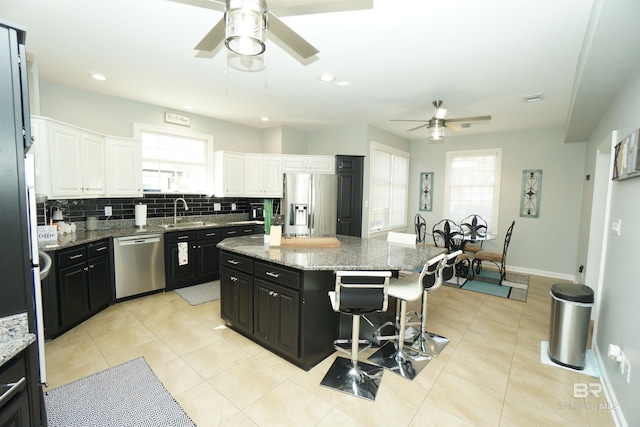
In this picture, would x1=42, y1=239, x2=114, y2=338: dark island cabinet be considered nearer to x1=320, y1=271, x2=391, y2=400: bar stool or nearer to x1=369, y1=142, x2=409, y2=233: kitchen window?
x1=320, y1=271, x2=391, y2=400: bar stool

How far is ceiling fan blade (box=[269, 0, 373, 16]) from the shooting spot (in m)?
1.45

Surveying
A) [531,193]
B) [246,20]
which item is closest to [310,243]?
[246,20]

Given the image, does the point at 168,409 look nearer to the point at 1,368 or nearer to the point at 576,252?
the point at 1,368

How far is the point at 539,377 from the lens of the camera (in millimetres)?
2436

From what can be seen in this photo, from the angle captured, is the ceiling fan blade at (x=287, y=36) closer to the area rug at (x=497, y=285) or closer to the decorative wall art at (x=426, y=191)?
the area rug at (x=497, y=285)

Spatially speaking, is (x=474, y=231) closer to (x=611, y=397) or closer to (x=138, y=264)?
(x=611, y=397)

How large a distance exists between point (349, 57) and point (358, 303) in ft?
7.32

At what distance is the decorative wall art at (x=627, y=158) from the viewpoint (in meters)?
1.94

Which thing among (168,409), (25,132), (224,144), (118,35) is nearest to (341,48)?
(118,35)

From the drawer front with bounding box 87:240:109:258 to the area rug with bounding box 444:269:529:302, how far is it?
497cm

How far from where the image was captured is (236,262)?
2.91 metres

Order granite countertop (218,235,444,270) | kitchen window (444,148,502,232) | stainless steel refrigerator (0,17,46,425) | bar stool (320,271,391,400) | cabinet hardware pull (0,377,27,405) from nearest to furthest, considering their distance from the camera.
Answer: cabinet hardware pull (0,377,27,405), stainless steel refrigerator (0,17,46,425), bar stool (320,271,391,400), granite countertop (218,235,444,270), kitchen window (444,148,502,232)

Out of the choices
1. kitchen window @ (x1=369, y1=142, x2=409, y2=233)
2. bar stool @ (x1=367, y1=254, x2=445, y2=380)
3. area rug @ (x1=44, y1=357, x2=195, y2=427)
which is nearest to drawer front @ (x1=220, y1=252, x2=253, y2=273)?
area rug @ (x1=44, y1=357, x2=195, y2=427)

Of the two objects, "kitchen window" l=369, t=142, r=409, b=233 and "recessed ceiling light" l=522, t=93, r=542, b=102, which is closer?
"recessed ceiling light" l=522, t=93, r=542, b=102
